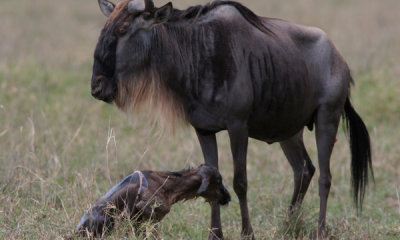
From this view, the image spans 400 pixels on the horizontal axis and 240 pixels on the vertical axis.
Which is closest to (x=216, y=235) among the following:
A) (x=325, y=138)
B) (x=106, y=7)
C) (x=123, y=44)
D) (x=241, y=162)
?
(x=241, y=162)

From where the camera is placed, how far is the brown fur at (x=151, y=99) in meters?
4.63

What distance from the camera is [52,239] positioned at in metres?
4.40

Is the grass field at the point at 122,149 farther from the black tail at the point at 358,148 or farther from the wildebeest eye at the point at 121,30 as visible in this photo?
the wildebeest eye at the point at 121,30

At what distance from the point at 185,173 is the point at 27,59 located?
689 centimetres

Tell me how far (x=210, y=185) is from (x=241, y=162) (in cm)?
35

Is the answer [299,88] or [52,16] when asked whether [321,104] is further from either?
[52,16]

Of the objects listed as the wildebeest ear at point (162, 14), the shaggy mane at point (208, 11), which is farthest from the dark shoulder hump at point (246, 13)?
the wildebeest ear at point (162, 14)

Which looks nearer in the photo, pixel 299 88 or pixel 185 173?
pixel 185 173

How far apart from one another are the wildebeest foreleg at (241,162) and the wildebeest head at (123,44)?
0.86 metres

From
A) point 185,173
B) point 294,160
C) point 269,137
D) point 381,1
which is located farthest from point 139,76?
point 381,1

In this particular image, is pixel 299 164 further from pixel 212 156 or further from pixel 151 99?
pixel 151 99

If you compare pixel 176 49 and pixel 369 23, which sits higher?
pixel 176 49

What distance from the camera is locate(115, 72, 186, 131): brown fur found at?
15.2 ft

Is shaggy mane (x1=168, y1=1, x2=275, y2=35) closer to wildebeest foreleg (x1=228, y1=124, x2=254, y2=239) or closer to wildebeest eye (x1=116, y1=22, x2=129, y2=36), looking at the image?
wildebeest eye (x1=116, y1=22, x2=129, y2=36)
